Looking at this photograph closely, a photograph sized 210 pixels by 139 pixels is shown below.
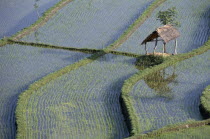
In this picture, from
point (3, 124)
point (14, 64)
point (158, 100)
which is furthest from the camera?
point (14, 64)

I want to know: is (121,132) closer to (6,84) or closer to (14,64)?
(6,84)

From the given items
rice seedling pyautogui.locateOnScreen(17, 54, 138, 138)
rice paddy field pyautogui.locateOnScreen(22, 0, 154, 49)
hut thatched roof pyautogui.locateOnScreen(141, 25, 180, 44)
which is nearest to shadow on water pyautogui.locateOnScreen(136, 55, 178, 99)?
rice seedling pyautogui.locateOnScreen(17, 54, 138, 138)

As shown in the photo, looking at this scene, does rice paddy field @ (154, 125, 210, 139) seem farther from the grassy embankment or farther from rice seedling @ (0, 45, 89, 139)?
rice seedling @ (0, 45, 89, 139)

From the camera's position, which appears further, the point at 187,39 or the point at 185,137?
the point at 187,39

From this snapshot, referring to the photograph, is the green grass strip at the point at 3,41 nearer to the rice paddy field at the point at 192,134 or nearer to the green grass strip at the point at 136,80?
the green grass strip at the point at 136,80

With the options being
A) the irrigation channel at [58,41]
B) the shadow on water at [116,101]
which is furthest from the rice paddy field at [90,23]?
the shadow on water at [116,101]

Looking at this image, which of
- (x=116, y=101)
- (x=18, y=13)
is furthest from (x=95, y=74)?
(x=18, y=13)

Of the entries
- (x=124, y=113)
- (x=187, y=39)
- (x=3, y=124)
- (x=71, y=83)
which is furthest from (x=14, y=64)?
(x=187, y=39)
